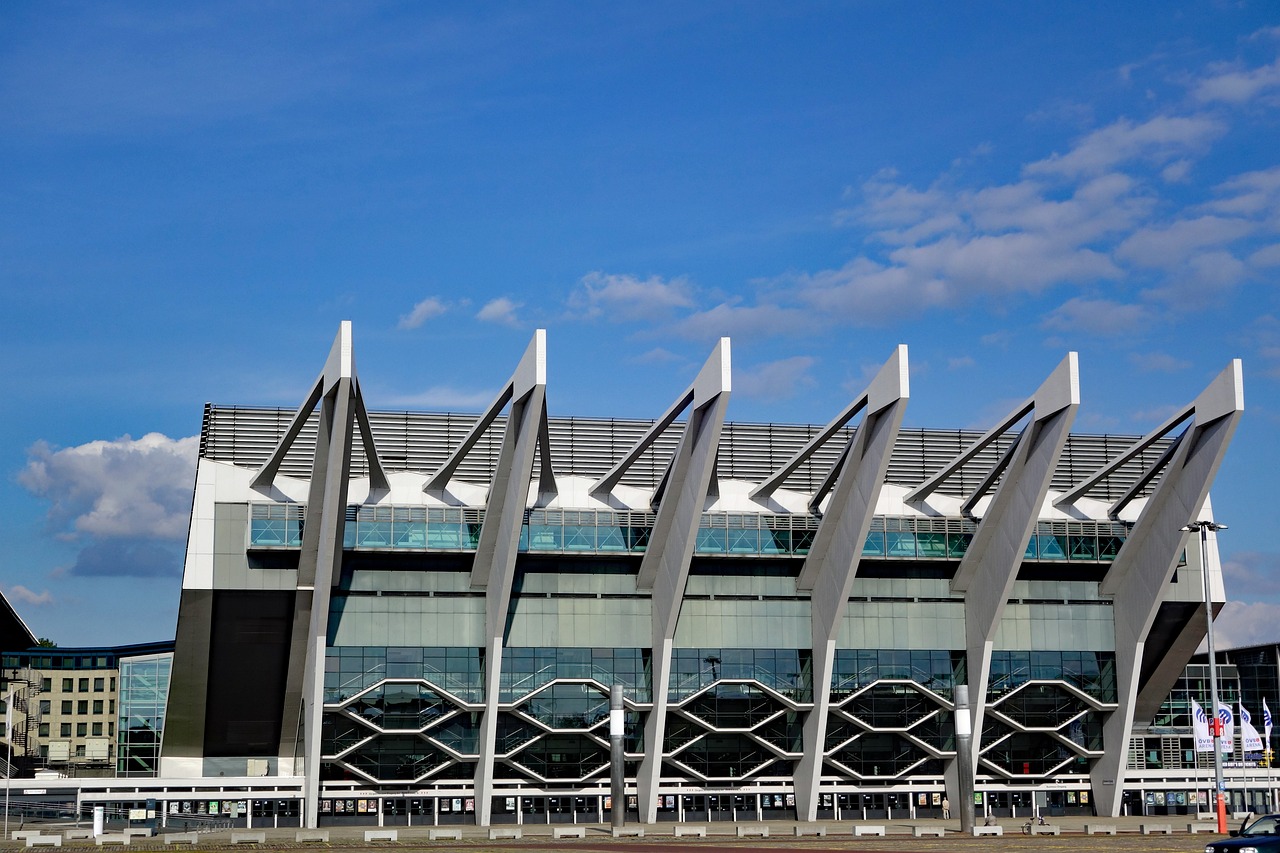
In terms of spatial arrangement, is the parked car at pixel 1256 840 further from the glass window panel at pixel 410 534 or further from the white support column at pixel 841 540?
the glass window panel at pixel 410 534

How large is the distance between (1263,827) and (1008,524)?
96.7 feet

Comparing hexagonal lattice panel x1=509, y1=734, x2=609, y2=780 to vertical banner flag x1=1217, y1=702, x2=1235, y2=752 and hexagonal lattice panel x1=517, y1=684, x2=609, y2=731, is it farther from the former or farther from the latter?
vertical banner flag x1=1217, y1=702, x2=1235, y2=752

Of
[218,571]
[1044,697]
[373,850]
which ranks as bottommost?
[373,850]

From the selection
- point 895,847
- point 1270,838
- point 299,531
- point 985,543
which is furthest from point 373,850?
point 985,543

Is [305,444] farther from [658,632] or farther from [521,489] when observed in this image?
[658,632]

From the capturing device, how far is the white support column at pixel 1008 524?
54.9m

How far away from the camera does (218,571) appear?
55.7 m

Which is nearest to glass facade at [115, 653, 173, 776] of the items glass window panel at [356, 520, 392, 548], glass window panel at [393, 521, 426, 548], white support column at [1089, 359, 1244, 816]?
glass window panel at [356, 520, 392, 548]

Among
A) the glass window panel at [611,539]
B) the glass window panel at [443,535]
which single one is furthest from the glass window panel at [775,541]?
the glass window panel at [443,535]

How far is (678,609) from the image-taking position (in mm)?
57438

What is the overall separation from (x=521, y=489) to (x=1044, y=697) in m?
25.5

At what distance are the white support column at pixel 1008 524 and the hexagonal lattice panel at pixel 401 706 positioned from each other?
2075cm

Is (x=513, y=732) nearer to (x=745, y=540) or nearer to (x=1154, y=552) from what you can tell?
(x=745, y=540)

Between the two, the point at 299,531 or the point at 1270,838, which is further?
the point at 299,531
